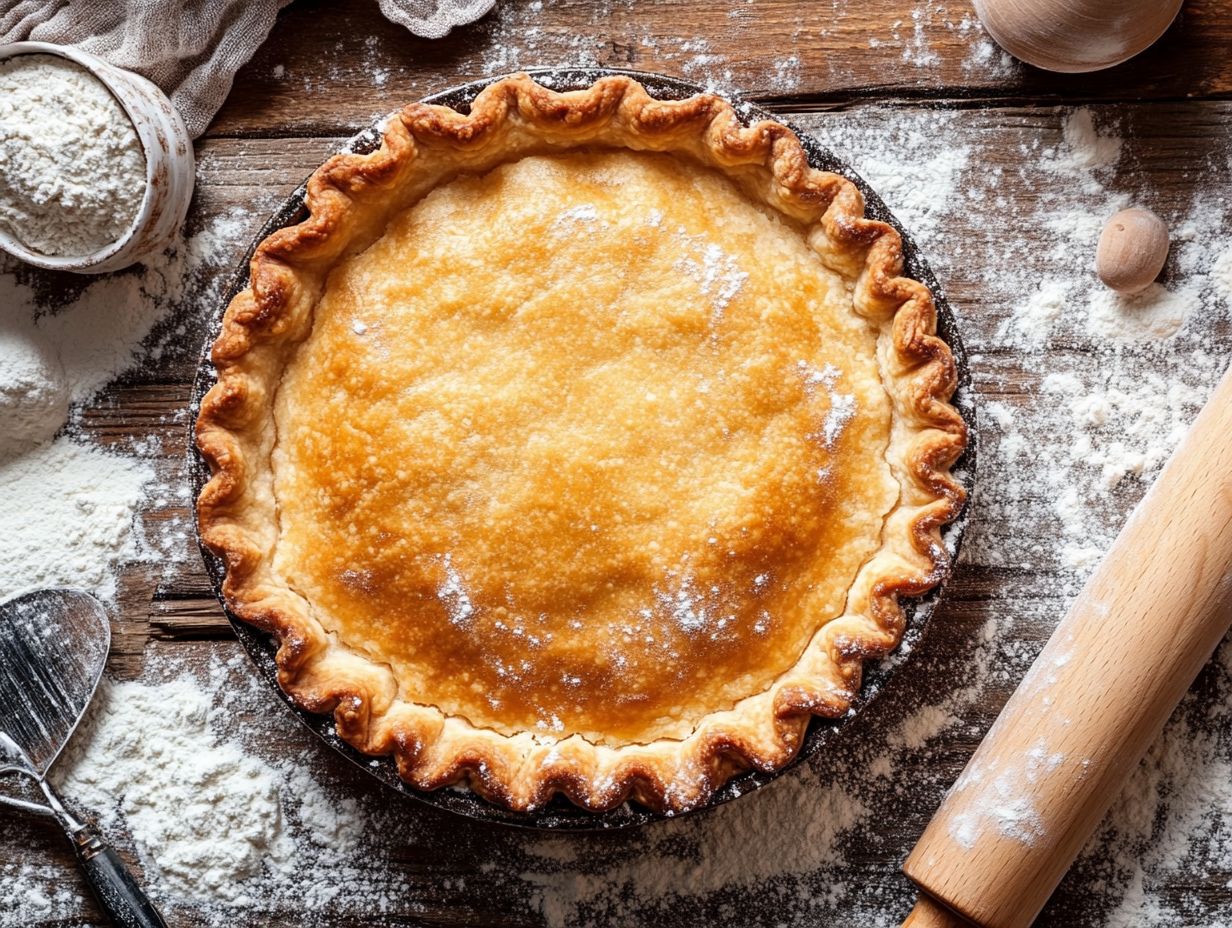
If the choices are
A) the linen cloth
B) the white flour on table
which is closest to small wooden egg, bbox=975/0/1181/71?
the linen cloth

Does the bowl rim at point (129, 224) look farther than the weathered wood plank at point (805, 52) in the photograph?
No

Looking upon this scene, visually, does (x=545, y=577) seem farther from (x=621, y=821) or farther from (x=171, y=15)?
(x=171, y=15)

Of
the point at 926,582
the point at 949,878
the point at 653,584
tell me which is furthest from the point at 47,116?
the point at 949,878

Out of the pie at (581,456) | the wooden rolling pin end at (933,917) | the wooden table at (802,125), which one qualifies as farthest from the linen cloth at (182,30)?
the wooden rolling pin end at (933,917)

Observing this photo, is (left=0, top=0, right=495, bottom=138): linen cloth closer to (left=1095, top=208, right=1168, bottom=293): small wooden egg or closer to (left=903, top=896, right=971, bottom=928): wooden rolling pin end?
(left=1095, top=208, right=1168, bottom=293): small wooden egg

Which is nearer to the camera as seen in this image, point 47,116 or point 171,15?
point 47,116

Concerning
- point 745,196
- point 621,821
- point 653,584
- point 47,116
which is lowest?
point 621,821

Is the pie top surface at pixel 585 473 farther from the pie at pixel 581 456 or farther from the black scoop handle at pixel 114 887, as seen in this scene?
the black scoop handle at pixel 114 887
